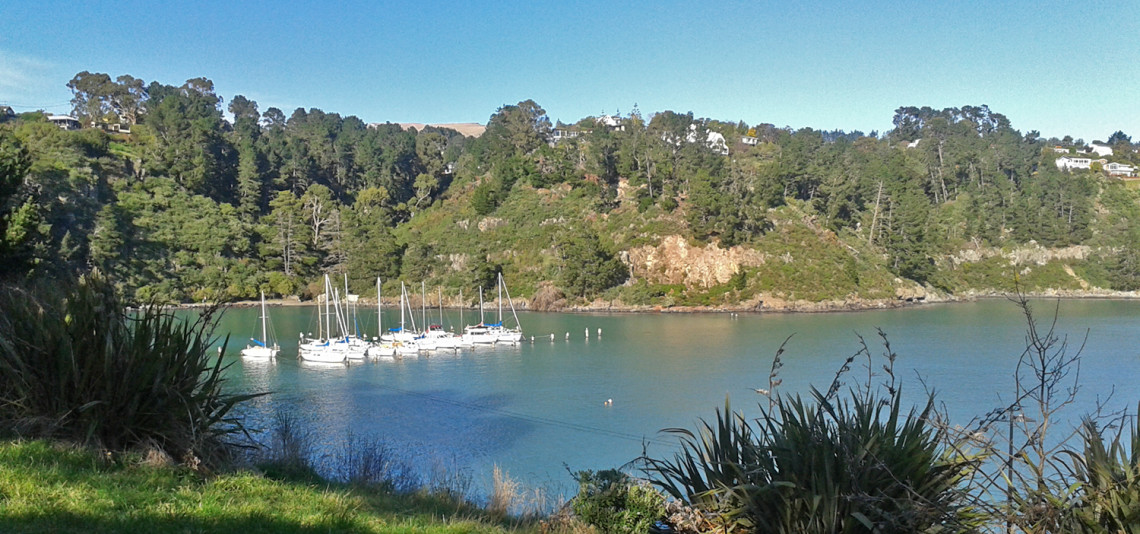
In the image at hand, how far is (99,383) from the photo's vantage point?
547 cm

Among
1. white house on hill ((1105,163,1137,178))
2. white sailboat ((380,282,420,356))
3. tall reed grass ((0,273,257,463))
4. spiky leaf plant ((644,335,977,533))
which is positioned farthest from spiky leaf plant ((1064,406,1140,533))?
white house on hill ((1105,163,1137,178))

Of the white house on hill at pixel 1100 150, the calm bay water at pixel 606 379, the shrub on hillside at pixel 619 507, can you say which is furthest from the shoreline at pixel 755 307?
the white house on hill at pixel 1100 150

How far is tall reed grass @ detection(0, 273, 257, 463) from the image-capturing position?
17.8ft

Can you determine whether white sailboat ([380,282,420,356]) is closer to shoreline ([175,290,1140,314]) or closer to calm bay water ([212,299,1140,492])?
calm bay water ([212,299,1140,492])

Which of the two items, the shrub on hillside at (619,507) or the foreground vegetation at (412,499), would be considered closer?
the foreground vegetation at (412,499)

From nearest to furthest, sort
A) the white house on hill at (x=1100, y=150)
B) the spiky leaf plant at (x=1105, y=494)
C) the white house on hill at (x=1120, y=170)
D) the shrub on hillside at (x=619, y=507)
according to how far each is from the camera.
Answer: the spiky leaf plant at (x=1105, y=494) < the shrub on hillside at (x=619, y=507) < the white house on hill at (x=1120, y=170) < the white house on hill at (x=1100, y=150)

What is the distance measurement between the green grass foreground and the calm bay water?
8454 mm

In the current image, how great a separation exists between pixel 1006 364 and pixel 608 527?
3137cm

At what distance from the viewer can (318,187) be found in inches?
2761

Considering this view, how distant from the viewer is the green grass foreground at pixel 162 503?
157 inches

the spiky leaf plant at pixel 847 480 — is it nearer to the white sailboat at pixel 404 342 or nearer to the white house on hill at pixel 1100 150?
the white sailboat at pixel 404 342

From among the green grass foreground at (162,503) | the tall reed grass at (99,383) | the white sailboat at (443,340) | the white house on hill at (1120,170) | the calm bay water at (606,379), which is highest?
the white house on hill at (1120,170)

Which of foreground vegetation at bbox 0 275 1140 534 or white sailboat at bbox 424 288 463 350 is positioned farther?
white sailboat at bbox 424 288 463 350

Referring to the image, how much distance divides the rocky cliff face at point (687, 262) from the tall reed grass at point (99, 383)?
50221 mm
